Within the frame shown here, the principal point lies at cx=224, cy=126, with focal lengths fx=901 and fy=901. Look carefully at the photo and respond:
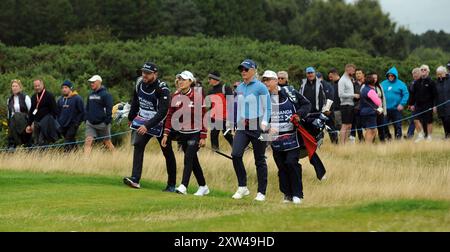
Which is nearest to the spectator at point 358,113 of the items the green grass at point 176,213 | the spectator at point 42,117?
the spectator at point 42,117

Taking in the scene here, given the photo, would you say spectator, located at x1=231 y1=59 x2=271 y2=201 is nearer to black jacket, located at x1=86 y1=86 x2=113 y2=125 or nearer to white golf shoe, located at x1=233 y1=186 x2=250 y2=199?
white golf shoe, located at x1=233 y1=186 x2=250 y2=199

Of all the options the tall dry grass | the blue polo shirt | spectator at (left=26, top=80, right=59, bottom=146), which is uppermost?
the blue polo shirt

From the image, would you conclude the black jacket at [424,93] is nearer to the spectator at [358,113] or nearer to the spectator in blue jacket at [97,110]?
the spectator at [358,113]

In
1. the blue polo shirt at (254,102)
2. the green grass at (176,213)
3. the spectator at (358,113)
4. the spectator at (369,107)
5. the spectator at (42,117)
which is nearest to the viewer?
the green grass at (176,213)

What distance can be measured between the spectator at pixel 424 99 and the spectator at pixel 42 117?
10.7 metres

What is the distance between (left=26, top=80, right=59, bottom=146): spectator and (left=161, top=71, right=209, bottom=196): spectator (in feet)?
23.6

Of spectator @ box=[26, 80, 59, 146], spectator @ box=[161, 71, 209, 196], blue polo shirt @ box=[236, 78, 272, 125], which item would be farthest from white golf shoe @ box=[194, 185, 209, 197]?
spectator @ box=[26, 80, 59, 146]

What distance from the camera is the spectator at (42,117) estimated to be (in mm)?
23328

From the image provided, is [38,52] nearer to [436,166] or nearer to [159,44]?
[159,44]

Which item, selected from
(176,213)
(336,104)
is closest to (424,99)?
(336,104)

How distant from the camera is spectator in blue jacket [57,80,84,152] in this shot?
76.9 feet

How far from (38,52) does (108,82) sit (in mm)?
6386

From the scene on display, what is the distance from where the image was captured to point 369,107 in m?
25.2
